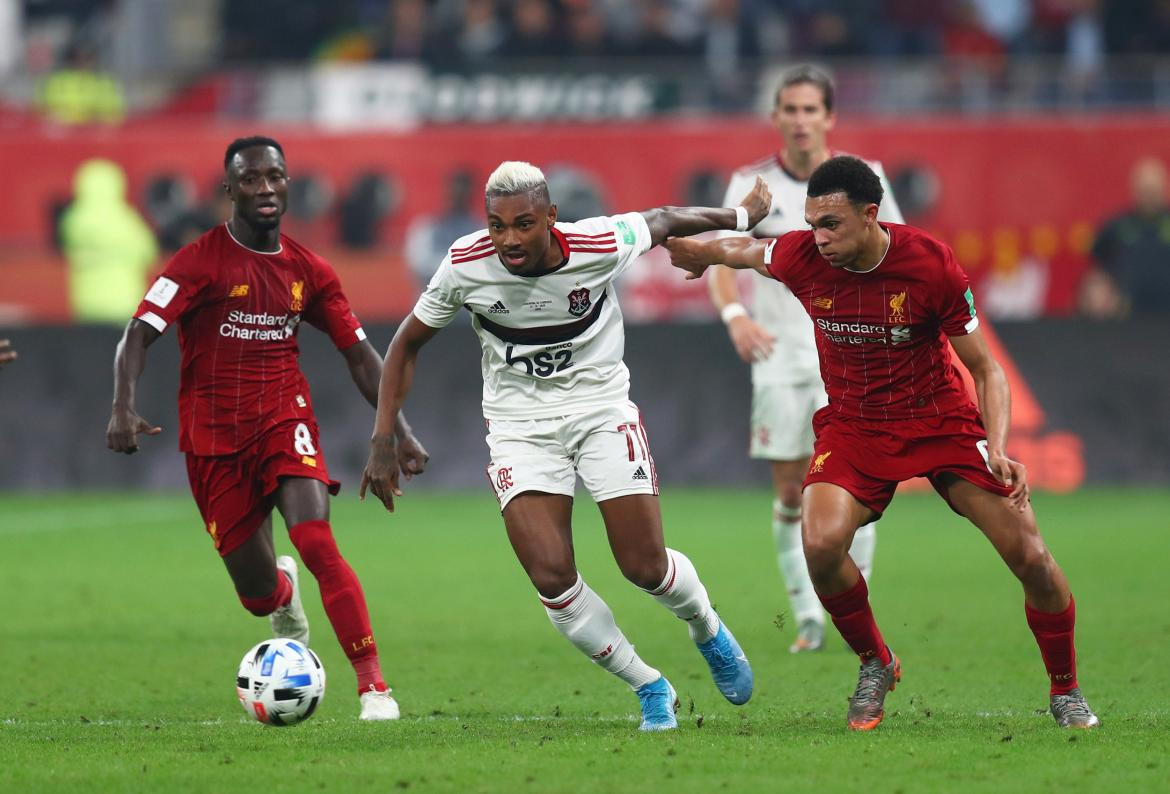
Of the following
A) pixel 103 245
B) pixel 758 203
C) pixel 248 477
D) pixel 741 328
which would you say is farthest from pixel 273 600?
pixel 103 245

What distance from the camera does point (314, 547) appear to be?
7.55 meters

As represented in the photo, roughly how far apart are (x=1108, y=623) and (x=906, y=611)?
122 centimetres

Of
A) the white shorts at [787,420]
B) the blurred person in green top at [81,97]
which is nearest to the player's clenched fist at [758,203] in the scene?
the white shorts at [787,420]

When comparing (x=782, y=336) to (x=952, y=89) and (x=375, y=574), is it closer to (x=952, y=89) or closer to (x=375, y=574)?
(x=375, y=574)

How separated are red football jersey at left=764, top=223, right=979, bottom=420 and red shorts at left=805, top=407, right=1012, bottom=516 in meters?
0.05

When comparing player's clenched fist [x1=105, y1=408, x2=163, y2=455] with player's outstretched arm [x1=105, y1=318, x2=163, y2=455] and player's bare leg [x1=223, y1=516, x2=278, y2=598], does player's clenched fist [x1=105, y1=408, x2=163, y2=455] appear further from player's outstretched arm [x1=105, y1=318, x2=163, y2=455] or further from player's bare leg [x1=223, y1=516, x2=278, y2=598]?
player's bare leg [x1=223, y1=516, x2=278, y2=598]

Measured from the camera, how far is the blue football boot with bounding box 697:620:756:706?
7.32m

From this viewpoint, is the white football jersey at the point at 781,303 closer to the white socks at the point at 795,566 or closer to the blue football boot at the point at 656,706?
the white socks at the point at 795,566

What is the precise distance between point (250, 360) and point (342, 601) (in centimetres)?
125

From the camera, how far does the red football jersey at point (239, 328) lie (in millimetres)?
7938

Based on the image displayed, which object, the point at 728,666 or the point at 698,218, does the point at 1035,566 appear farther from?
the point at 698,218

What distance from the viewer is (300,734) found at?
276 inches

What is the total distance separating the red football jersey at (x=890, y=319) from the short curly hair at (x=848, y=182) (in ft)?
0.75

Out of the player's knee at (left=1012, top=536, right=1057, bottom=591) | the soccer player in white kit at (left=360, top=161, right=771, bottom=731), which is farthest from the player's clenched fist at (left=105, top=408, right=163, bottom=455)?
Result: the player's knee at (left=1012, top=536, right=1057, bottom=591)
